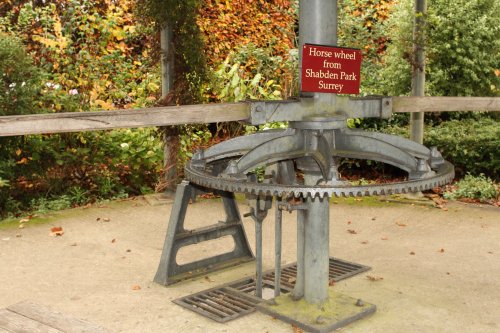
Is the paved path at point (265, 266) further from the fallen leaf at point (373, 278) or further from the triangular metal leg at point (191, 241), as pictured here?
the triangular metal leg at point (191, 241)

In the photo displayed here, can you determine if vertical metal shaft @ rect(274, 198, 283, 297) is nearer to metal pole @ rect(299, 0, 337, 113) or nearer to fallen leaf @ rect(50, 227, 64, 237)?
metal pole @ rect(299, 0, 337, 113)

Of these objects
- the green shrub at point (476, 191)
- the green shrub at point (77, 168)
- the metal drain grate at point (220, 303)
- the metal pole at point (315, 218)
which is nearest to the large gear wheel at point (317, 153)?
the metal pole at point (315, 218)

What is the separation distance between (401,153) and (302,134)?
25.1 inches

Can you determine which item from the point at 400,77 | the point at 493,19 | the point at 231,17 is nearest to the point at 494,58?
the point at 493,19

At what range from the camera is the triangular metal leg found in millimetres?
5488

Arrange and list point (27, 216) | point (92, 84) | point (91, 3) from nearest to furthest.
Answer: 1. point (27, 216)
2. point (92, 84)
3. point (91, 3)

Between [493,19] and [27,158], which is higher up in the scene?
[493,19]

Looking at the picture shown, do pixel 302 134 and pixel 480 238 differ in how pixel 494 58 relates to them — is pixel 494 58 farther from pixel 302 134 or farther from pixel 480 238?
pixel 302 134

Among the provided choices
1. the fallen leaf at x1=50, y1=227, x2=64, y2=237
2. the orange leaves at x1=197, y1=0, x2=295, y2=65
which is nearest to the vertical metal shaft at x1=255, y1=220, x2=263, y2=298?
the fallen leaf at x1=50, y1=227, x2=64, y2=237

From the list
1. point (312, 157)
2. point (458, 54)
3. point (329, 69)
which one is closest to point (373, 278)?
point (312, 157)

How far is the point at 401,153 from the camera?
4.11 m

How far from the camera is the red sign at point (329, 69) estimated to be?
409cm

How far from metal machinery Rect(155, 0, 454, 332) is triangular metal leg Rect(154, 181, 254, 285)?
833 millimetres

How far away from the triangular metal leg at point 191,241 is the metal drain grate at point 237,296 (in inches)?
15.5
